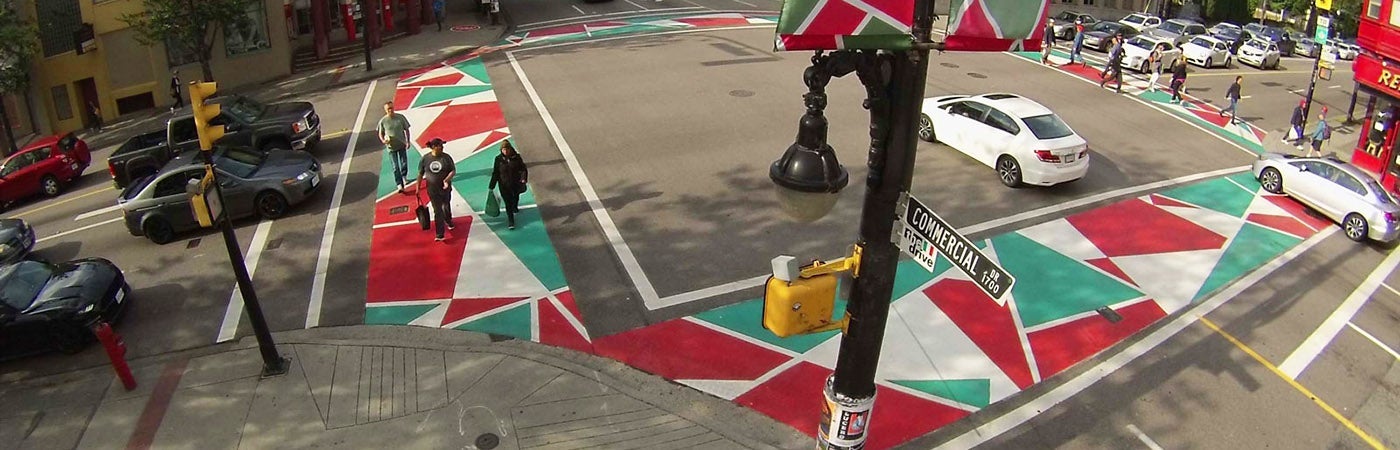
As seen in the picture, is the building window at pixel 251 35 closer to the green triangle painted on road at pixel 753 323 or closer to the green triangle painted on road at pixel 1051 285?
the green triangle painted on road at pixel 753 323

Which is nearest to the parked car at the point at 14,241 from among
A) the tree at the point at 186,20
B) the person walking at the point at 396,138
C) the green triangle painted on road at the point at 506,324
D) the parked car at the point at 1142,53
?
the person walking at the point at 396,138

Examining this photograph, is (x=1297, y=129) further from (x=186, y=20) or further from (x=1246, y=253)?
(x=186, y=20)

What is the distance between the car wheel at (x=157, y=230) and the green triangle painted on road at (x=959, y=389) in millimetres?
12477

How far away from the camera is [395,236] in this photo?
47.1 ft

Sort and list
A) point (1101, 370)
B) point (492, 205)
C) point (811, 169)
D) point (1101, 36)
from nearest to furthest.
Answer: point (811, 169) < point (1101, 370) < point (492, 205) < point (1101, 36)

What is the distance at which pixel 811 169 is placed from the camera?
5086 millimetres

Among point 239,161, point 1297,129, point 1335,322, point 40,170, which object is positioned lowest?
point 1335,322

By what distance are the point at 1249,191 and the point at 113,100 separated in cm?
3314

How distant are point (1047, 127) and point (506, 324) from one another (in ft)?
34.6

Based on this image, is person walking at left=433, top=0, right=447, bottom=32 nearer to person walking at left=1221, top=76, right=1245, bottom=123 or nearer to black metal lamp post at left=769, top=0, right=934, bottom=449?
person walking at left=1221, top=76, right=1245, bottom=123

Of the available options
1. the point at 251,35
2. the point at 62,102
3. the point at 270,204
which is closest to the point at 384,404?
the point at 270,204

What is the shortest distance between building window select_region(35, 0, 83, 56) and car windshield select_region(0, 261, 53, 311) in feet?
65.1

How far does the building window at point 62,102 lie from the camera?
28.5 meters

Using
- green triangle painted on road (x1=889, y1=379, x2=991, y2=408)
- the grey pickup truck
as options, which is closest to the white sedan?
green triangle painted on road (x1=889, y1=379, x2=991, y2=408)
